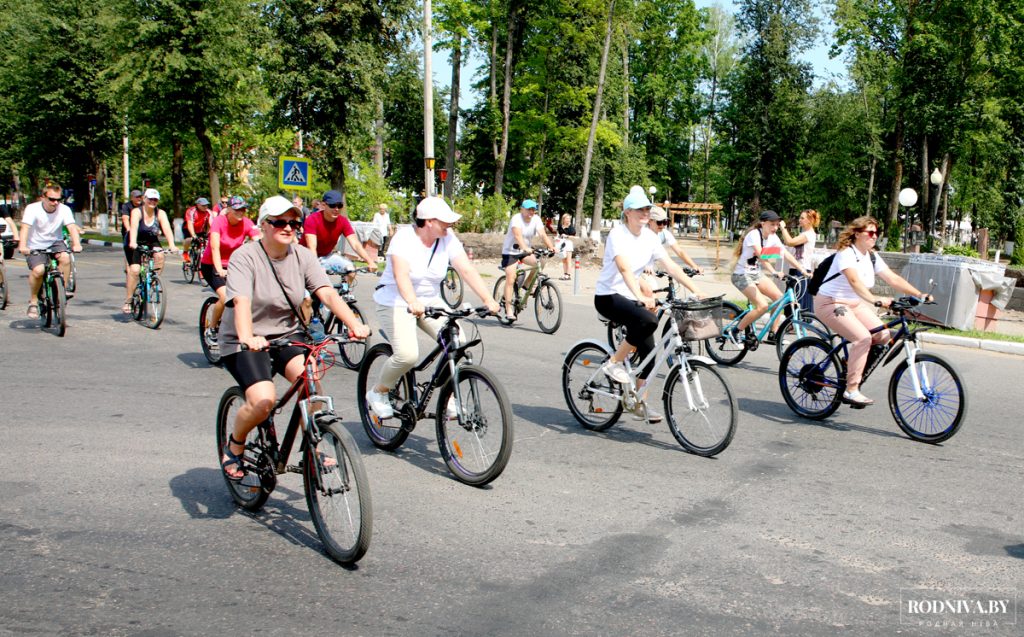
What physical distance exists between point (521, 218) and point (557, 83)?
32706 mm

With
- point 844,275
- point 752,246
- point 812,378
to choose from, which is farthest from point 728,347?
point 844,275

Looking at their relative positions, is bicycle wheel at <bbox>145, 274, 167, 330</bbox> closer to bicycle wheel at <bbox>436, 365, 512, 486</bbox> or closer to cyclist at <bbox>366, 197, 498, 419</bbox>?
cyclist at <bbox>366, 197, 498, 419</bbox>

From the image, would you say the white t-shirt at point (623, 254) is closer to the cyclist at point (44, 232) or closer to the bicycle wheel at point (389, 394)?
the bicycle wheel at point (389, 394)

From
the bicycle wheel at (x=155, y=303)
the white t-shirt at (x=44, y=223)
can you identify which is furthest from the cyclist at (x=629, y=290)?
the white t-shirt at (x=44, y=223)

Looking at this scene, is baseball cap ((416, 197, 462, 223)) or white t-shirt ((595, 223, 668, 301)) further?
white t-shirt ((595, 223, 668, 301))

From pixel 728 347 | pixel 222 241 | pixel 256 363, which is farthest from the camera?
pixel 728 347

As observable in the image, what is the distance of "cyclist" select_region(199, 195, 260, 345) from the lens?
385 inches

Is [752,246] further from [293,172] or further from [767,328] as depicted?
[293,172]

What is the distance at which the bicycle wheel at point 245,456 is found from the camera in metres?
5.03

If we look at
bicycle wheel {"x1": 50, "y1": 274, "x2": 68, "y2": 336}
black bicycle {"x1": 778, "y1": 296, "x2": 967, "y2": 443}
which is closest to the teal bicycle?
black bicycle {"x1": 778, "y1": 296, "x2": 967, "y2": 443}

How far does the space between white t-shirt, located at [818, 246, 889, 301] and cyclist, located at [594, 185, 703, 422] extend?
1.59m

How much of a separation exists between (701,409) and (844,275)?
2179 mm

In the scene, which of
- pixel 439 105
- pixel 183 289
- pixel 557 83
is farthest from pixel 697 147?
pixel 183 289

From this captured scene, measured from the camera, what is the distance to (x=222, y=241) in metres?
10.2
